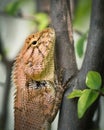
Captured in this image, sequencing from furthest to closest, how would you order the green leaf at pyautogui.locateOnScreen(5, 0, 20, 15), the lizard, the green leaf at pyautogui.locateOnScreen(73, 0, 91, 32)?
the green leaf at pyautogui.locateOnScreen(73, 0, 91, 32), the green leaf at pyautogui.locateOnScreen(5, 0, 20, 15), the lizard

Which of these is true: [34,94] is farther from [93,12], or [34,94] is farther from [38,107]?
[93,12]

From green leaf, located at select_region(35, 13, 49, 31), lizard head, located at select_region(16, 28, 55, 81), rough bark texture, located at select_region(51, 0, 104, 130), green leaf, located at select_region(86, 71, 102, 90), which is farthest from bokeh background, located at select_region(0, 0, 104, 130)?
green leaf, located at select_region(86, 71, 102, 90)

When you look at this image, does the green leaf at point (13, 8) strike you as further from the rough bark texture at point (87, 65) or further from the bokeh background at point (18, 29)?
the rough bark texture at point (87, 65)

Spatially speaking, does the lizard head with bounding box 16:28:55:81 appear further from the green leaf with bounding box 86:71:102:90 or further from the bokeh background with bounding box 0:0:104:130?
the green leaf with bounding box 86:71:102:90

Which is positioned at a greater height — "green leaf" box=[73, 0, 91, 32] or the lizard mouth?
"green leaf" box=[73, 0, 91, 32]

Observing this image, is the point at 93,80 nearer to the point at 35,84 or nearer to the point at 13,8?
the point at 35,84

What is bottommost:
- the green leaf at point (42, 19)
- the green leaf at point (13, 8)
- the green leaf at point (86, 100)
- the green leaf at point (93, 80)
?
the green leaf at point (86, 100)

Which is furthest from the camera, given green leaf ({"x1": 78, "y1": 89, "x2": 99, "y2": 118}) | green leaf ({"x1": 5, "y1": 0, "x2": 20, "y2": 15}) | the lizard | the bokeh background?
green leaf ({"x1": 5, "y1": 0, "x2": 20, "y2": 15})

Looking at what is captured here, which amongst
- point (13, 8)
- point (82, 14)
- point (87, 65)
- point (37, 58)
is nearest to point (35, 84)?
point (37, 58)

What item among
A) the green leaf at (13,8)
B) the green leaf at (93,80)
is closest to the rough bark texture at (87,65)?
the green leaf at (93,80)
